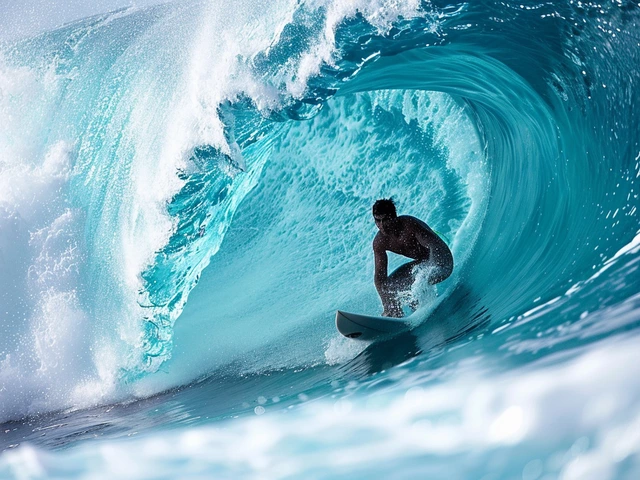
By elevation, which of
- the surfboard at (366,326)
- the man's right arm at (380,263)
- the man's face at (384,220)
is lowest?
the surfboard at (366,326)

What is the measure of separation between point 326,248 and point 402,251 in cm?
200

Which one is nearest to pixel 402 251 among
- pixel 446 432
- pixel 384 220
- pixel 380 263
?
pixel 380 263

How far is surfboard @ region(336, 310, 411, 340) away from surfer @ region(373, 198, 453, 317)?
0.21 metres

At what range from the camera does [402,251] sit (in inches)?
184

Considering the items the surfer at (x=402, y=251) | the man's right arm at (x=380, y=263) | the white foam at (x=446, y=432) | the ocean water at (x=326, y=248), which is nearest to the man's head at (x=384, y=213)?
the surfer at (x=402, y=251)

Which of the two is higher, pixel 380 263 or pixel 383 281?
pixel 380 263

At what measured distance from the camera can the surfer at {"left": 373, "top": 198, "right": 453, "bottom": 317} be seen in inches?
177

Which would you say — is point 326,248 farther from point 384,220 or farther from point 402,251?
point 384,220

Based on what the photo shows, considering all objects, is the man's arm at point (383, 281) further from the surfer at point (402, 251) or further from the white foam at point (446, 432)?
the white foam at point (446, 432)

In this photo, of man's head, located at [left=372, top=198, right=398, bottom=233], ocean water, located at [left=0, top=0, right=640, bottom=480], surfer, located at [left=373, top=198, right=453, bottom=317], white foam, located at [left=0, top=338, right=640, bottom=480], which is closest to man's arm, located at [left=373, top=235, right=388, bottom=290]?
surfer, located at [left=373, top=198, right=453, bottom=317]

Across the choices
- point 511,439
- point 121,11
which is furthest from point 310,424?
point 121,11

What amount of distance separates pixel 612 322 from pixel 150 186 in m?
3.99

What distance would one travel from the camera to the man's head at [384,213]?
4.42m

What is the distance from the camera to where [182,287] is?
583 centimetres
